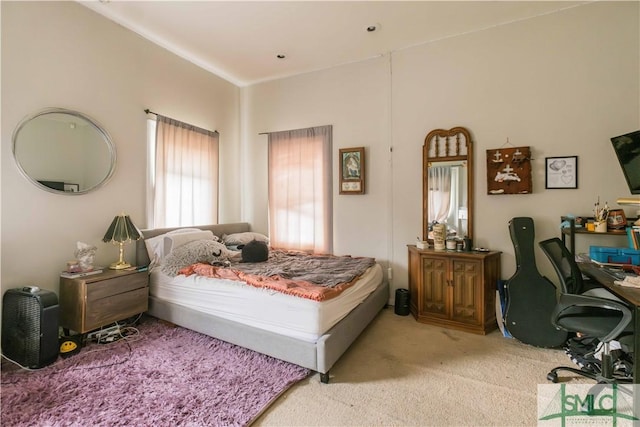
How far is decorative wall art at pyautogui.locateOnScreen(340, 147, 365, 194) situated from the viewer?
362cm

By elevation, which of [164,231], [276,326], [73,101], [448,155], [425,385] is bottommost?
[425,385]

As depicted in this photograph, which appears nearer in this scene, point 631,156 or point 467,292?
point 631,156

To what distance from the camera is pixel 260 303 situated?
2.19m

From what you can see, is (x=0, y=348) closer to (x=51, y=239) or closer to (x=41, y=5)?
(x=51, y=239)

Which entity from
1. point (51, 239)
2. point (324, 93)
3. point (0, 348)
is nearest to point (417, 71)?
point (324, 93)

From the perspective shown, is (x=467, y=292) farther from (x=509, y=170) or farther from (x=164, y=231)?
(x=164, y=231)

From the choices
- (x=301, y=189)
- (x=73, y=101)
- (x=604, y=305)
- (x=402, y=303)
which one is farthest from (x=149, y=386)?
(x=604, y=305)

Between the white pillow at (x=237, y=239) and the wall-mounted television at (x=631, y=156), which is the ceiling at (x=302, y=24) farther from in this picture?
the white pillow at (x=237, y=239)

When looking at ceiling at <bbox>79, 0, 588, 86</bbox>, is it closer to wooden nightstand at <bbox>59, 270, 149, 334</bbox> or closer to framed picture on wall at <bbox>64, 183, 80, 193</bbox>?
framed picture on wall at <bbox>64, 183, 80, 193</bbox>

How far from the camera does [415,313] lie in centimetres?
310

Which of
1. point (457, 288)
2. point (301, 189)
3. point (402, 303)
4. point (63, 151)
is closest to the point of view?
point (63, 151)

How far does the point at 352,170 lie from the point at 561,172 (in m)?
2.18

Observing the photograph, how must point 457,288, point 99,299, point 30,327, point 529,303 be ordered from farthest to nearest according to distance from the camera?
point 457,288, point 529,303, point 99,299, point 30,327

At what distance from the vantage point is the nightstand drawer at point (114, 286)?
2322 millimetres
